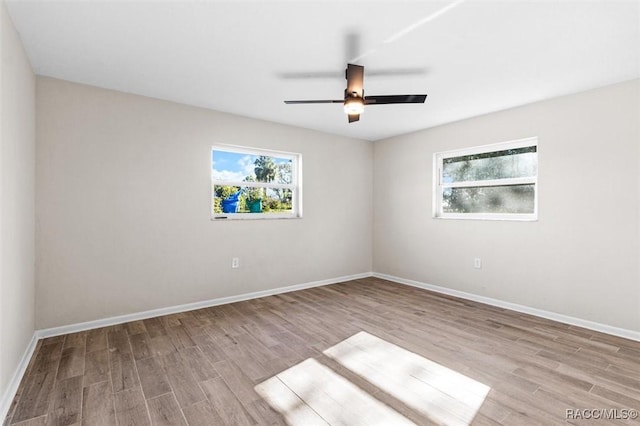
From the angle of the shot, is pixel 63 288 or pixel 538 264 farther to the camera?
pixel 538 264

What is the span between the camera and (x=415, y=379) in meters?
2.14

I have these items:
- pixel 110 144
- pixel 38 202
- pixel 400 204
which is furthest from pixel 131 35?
pixel 400 204

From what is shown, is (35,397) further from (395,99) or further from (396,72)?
(396,72)

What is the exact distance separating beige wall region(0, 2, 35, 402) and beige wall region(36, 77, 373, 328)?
0.20 meters

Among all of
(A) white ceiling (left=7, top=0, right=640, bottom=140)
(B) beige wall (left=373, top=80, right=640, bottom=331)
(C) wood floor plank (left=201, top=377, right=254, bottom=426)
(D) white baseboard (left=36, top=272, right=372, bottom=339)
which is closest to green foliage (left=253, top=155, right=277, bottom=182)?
(A) white ceiling (left=7, top=0, right=640, bottom=140)

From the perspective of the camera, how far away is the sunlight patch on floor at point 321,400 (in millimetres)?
1738

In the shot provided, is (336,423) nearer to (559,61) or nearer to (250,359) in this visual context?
(250,359)

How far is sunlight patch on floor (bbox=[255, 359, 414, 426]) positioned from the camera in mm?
1738

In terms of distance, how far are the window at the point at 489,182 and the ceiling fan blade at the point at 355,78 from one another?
242cm

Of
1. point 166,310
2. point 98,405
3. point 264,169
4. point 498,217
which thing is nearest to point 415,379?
point 98,405

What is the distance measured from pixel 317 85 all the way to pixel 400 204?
259 cm

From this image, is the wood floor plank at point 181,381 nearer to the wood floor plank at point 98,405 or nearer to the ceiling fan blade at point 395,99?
the wood floor plank at point 98,405

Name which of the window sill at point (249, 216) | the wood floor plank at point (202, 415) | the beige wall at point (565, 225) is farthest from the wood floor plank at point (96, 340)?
the beige wall at point (565, 225)

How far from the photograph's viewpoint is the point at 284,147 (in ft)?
14.4
